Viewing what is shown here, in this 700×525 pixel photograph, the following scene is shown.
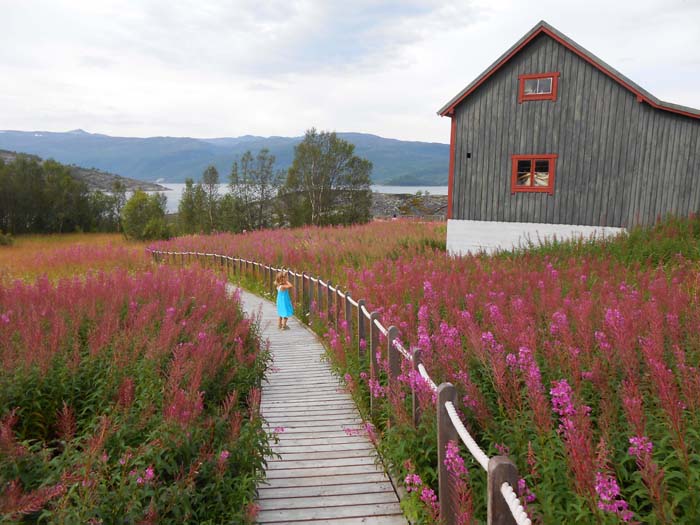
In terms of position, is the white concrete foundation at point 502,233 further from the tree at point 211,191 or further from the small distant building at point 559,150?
the tree at point 211,191

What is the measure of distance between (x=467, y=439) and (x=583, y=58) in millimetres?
17832

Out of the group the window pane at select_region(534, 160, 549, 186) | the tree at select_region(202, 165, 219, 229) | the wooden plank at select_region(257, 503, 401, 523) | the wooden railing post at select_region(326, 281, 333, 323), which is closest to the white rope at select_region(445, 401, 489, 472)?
the wooden plank at select_region(257, 503, 401, 523)

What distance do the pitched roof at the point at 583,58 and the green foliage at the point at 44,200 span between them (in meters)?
38.9

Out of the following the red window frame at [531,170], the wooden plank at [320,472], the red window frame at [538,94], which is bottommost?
the wooden plank at [320,472]

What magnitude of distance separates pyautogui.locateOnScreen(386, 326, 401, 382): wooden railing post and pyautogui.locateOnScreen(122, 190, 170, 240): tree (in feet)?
125

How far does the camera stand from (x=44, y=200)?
1759 inches

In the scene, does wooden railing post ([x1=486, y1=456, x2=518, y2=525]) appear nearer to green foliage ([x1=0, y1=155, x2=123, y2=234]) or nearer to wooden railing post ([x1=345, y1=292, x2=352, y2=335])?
wooden railing post ([x1=345, y1=292, x2=352, y2=335])

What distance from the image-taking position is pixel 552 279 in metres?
8.59

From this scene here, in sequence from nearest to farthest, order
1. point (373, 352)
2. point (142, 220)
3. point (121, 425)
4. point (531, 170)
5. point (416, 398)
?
point (121, 425)
point (416, 398)
point (373, 352)
point (531, 170)
point (142, 220)

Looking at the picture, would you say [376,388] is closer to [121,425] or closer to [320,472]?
[320,472]

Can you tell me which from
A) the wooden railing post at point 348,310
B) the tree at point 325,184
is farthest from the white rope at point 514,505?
the tree at point 325,184

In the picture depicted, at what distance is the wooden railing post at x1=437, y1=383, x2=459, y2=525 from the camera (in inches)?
140

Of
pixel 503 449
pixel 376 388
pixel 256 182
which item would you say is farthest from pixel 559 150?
pixel 256 182

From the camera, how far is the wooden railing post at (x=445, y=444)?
3559mm
